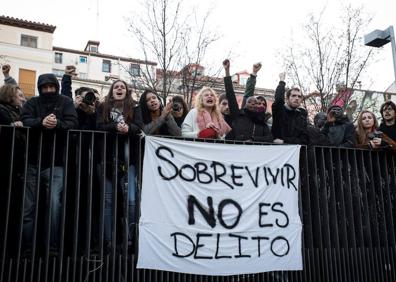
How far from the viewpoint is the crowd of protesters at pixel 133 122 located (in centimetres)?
419

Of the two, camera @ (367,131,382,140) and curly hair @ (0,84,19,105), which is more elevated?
curly hair @ (0,84,19,105)

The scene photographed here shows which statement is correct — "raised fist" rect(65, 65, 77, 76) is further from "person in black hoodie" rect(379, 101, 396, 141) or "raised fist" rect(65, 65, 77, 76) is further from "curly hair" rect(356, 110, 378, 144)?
"person in black hoodie" rect(379, 101, 396, 141)

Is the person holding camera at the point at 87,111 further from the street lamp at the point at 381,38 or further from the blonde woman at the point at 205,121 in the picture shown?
the street lamp at the point at 381,38

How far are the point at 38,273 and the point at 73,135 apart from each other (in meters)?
1.37

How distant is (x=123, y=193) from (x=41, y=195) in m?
0.82

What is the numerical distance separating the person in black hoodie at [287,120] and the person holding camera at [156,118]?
4.54 feet

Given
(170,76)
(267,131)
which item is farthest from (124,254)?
(170,76)

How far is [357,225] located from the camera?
535cm

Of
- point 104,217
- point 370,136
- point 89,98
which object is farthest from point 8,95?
point 370,136

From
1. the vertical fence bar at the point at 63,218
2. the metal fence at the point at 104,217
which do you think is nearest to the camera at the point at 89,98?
the metal fence at the point at 104,217

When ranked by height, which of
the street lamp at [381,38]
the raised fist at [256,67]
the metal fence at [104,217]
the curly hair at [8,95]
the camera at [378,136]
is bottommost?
the metal fence at [104,217]

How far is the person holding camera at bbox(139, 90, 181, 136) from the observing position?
5242 millimetres

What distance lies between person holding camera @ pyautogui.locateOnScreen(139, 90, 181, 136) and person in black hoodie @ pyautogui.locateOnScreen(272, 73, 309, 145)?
1383 millimetres

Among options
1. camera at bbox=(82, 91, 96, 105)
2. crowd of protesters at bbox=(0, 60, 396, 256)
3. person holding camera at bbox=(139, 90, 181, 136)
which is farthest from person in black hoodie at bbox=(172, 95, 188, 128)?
camera at bbox=(82, 91, 96, 105)
